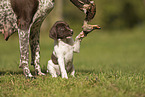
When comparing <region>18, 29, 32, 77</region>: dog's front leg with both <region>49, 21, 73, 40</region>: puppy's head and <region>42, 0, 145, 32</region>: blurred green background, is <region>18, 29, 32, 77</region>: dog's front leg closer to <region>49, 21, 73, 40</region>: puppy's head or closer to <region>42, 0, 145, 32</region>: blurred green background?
<region>49, 21, 73, 40</region>: puppy's head

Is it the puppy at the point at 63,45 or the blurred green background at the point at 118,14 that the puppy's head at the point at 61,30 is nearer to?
the puppy at the point at 63,45

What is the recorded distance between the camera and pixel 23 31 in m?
5.43

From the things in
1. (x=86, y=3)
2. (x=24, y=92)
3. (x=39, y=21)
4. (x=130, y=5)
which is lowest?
(x=24, y=92)

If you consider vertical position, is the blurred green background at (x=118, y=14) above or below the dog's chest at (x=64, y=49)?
above

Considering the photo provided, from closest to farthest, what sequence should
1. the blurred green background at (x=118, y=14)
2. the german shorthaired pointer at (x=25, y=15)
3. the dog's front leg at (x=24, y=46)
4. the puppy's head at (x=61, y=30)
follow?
the puppy's head at (x=61, y=30) < the german shorthaired pointer at (x=25, y=15) < the dog's front leg at (x=24, y=46) < the blurred green background at (x=118, y=14)

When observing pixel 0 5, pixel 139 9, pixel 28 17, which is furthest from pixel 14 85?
pixel 139 9

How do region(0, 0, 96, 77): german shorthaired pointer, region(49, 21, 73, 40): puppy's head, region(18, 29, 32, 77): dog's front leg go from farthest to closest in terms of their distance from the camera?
1. region(18, 29, 32, 77): dog's front leg
2. region(0, 0, 96, 77): german shorthaired pointer
3. region(49, 21, 73, 40): puppy's head

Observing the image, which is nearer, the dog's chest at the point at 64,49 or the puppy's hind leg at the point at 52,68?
the dog's chest at the point at 64,49

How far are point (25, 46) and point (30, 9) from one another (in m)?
0.80

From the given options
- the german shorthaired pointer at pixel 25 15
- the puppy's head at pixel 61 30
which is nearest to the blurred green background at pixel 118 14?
the german shorthaired pointer at pixel 25 15

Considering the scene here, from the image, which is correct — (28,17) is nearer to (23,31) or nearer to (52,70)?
(23,31)

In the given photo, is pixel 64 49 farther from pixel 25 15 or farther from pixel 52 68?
pixel 25 15

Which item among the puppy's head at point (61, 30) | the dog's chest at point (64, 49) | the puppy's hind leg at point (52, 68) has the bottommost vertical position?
the puppy's hind leg at point (52, 68)

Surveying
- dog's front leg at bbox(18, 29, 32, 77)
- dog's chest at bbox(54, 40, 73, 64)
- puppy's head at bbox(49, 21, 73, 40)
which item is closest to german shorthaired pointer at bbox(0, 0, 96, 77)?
dog's front leg at bbox(18, 29, 32, 77)
